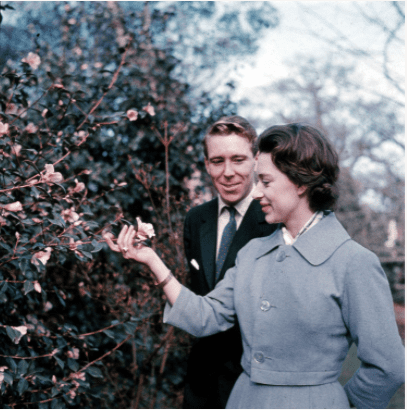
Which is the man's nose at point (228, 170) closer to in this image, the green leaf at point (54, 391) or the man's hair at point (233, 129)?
the man's hair at point (233, 129)

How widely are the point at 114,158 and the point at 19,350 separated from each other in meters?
1.81

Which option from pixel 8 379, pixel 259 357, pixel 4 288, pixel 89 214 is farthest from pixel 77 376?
pixel 259 357

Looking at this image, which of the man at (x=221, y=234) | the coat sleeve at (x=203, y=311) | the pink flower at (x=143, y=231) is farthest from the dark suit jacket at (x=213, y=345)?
the pink flower at (x=143, y=231)

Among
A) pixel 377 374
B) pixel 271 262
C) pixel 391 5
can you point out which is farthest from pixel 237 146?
pixel 391 5

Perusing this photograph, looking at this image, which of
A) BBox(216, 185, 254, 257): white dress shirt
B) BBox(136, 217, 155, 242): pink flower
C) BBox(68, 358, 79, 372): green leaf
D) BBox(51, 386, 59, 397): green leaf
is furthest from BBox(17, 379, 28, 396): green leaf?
BBox(216, 185, 254, 257): white dress shirt

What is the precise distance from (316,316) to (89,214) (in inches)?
43.5

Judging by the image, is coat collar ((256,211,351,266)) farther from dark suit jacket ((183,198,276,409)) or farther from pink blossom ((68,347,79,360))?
pink blossom ((68,347,79,360))

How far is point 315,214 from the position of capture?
1.56 m

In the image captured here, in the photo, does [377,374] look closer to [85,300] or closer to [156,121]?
[85,300]

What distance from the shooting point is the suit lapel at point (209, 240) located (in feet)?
6.90

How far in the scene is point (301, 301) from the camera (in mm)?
1416

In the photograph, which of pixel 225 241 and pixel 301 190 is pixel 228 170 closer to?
pixel 225 241

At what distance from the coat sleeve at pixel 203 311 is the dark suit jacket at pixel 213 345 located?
320 millimetres

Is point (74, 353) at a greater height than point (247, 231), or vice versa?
point (247, 231)
